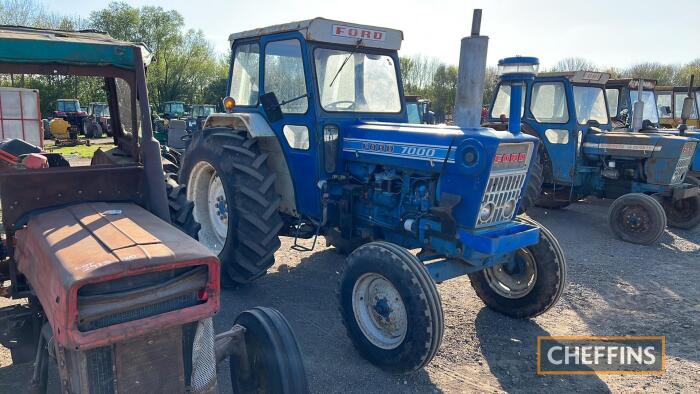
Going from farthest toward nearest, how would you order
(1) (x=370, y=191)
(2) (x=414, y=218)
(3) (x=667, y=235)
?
(3) (x=667, y=235) → (1) (x=370, y=191) → (2) (x=414, y=218)

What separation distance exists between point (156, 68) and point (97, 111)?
15.6 m

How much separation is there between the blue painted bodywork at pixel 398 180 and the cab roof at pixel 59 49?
1.77 metres

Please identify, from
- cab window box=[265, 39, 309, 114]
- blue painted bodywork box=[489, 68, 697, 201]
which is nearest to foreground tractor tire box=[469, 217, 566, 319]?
cab window box=[265, 39, 309, 114]

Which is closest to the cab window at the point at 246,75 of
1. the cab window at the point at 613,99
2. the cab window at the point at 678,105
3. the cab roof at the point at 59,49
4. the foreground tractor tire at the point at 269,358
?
the cab roof at the point at 59,49

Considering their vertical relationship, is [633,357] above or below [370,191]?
below

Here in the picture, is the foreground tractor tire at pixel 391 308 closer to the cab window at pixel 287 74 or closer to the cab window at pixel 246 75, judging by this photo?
the cab window at pixel 287 74

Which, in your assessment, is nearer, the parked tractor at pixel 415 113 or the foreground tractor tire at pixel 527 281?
the foreground tractor tire at pixel 527 281

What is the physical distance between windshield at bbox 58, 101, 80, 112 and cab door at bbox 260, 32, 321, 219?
71.3 feet

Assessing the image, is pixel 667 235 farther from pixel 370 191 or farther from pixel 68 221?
pixel 68 221

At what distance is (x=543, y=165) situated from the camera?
806cm

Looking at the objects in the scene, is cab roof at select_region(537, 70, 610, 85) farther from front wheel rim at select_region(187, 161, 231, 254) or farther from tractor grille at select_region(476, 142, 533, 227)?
front wheel rim at select_region(187, 161, 231, 254)

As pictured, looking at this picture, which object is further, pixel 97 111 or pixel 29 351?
pixel 97 111

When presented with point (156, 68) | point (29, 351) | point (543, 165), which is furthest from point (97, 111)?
point (29, 351)

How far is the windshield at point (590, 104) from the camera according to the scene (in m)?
8.08
